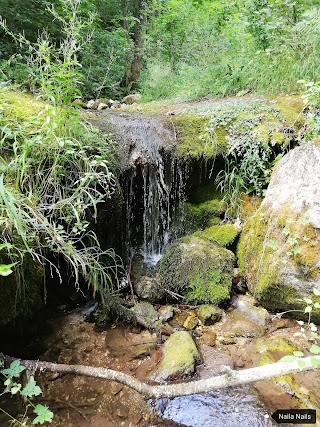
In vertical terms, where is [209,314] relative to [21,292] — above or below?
below

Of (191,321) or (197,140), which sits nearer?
(191,321)

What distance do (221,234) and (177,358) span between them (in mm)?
2037

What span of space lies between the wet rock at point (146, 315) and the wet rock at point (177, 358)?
340 mm

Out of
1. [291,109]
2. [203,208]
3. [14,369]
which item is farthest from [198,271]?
[291,109]

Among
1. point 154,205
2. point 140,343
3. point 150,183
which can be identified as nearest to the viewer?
point 140,343

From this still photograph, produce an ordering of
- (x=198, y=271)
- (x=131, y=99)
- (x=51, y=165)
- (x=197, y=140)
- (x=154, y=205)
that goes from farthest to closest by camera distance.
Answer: (x=131, y=99), (x=197, y=140), (x=154, y=205), (x=198, y=271), (x=51, y=165)

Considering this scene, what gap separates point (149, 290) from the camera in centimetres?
380

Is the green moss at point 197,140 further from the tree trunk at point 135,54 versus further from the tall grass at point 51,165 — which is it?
the tree trunk at point 135,54

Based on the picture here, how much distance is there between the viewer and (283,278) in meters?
3.36

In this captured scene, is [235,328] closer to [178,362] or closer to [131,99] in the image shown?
[178,362]

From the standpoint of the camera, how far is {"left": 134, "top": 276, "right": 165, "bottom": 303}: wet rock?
148 inches

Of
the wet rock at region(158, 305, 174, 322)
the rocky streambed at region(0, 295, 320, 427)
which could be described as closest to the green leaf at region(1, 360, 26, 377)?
the rocky streambed at region(0, 295, 320, 427)

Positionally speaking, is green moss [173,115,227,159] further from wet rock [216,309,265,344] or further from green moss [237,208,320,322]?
wet rock [216,309,265,344]

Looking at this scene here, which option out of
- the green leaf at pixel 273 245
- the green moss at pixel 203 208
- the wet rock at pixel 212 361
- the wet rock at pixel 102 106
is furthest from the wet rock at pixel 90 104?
the wet rock at pixel 212 361
